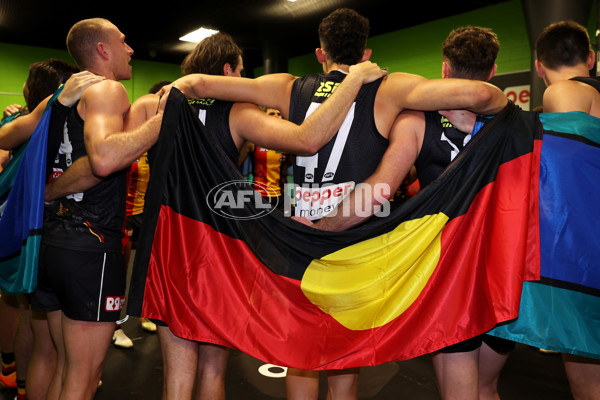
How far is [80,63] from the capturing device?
1983mm

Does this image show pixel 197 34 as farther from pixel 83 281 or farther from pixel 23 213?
pixel 83 281

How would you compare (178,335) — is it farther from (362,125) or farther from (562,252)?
(562,252)

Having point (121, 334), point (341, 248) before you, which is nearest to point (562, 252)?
point (341, 248)

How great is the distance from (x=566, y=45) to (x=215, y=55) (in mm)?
1547

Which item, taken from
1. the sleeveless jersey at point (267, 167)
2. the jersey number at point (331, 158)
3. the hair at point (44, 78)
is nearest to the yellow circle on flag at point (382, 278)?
the jersey number at point (331, 158)

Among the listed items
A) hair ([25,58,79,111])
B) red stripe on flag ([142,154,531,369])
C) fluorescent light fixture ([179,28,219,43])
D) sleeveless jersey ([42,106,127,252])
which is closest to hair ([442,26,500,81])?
red stripe on flag ([142,154,531,369])

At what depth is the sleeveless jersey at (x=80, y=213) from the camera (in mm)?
1777

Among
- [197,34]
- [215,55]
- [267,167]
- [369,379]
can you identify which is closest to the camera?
[215,55]

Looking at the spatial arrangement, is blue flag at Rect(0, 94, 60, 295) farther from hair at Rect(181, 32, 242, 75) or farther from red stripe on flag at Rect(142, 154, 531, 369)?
hair at Rect(181, 32, 242, 75)

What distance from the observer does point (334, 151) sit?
5.92 feet

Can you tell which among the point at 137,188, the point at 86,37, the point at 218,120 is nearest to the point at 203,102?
the point at 218,120

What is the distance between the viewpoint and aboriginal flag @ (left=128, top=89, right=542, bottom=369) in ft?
5.14

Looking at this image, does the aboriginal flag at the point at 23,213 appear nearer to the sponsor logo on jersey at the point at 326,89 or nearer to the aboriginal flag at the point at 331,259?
the aboriginal flag at the point at 331,259

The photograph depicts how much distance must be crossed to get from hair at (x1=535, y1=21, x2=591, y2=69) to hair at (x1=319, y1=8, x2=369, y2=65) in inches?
34.2
